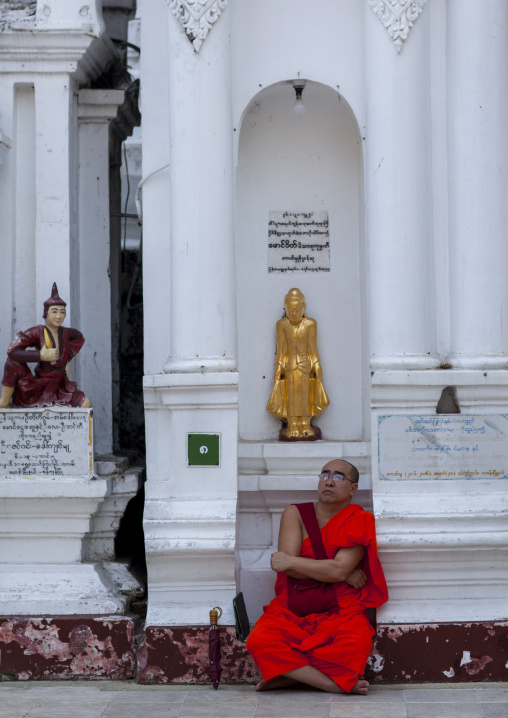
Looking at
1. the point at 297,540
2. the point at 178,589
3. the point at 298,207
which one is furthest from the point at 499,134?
the point at 178,589

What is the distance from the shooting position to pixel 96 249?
8.08 meters

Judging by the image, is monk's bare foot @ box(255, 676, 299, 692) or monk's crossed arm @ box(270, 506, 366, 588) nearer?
monk's bare foot @ box(255, 676, 299, 692)

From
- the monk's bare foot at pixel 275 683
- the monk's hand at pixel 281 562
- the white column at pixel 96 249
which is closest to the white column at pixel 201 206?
the monk's hand at pixel 281 562

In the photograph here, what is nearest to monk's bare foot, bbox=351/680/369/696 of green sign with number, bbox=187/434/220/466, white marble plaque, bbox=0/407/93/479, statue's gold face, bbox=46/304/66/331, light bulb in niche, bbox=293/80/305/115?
green sign with number, bbox=187/434/220/466

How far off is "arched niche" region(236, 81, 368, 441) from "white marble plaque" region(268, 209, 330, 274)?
5 cm

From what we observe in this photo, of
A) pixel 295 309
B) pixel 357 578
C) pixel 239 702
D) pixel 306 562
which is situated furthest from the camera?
pixel 295 309

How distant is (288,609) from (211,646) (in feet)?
1.65

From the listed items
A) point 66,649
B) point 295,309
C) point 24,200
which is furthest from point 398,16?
point 66,649

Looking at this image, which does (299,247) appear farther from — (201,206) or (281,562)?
(281,562)

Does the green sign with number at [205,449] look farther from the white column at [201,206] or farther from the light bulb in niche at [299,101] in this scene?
the light bulb in niche at [299,101]

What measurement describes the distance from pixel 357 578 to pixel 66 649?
1.84 m

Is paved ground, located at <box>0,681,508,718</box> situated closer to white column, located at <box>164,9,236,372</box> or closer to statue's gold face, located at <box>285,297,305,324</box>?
white column, located at <box>164,9,236,372</box>

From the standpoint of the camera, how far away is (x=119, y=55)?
860 cm

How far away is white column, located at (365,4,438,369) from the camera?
676 cm
